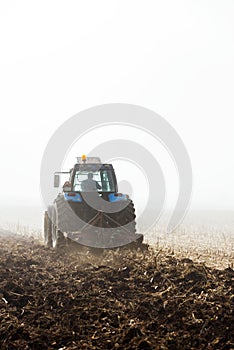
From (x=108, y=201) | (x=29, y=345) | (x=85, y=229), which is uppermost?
A: (x=108, y=201)

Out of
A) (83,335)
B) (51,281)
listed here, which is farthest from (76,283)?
(83,335)

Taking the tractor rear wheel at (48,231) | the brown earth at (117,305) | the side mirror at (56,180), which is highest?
the side mirror at (56,180)

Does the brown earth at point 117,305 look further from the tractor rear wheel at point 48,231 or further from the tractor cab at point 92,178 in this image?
the tractor rear wheel at point 48,231

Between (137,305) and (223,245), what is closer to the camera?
(137,305)

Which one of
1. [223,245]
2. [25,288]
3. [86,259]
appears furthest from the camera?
[223,245]

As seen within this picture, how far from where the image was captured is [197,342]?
214 inches

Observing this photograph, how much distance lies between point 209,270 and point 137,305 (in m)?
2.36

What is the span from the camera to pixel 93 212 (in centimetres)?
1157

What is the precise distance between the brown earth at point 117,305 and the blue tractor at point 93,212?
5.33 feet

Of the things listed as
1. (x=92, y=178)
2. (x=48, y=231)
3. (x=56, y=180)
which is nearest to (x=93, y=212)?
(x=92, y=178)

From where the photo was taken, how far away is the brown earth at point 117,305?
18.0ft

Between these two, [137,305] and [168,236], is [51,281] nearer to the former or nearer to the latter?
[137,305]

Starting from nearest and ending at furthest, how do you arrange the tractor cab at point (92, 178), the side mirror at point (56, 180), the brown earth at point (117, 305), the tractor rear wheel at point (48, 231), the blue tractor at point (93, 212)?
the brown earth at point (117, 305) < the blue tractor at point (93, 212) < the tractor cab at point (92, 178) < the side mirror at point (56, 180) < the tractor rear wheel at point (48, 231)

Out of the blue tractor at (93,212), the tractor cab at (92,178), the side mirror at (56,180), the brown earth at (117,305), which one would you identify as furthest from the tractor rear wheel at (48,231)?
the brown earth at (117,305)
